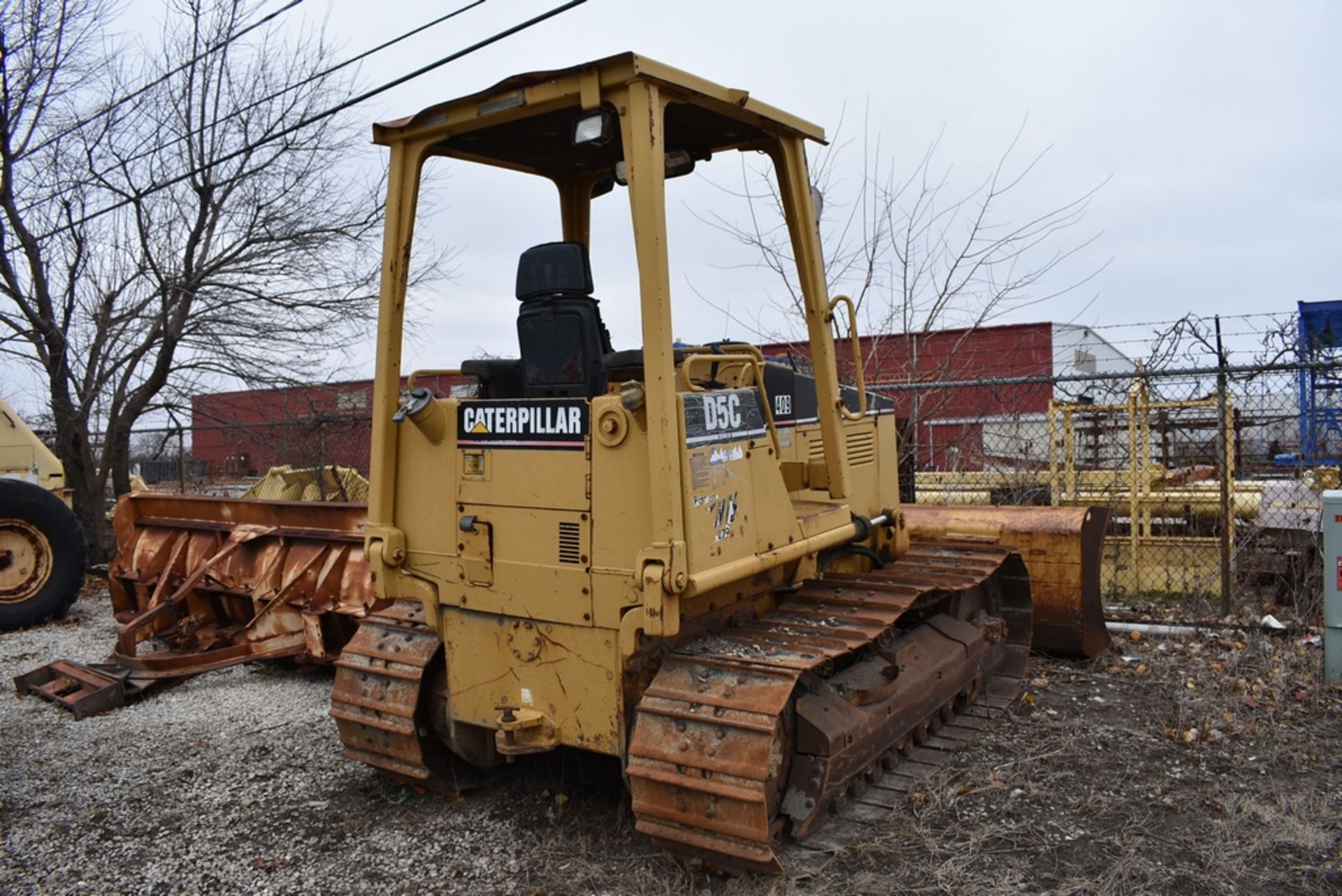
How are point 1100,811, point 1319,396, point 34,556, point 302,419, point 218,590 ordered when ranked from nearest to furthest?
point 1100,811
point 218,590
point 34,556
point 302,419
point 1319,396

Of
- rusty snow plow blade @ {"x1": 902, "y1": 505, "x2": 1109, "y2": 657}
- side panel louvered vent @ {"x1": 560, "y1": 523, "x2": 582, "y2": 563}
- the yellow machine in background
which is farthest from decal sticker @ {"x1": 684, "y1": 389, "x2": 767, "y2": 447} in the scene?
the yellow machine in background

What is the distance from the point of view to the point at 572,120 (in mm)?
4547

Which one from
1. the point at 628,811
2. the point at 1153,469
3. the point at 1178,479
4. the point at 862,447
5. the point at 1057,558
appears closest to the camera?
the point at 628,811

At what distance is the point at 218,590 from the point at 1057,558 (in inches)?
231

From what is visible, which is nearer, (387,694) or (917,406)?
(387,694)

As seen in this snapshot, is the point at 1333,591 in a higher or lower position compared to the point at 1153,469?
lower

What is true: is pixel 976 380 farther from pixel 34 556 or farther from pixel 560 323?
pixel 34 556

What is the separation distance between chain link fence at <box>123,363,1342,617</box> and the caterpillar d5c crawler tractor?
10.8ft

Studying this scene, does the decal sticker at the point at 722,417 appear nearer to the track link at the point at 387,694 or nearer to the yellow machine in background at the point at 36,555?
the track link at the point at 387,694

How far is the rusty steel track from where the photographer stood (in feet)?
11.9

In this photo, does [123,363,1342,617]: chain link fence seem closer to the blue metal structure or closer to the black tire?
the blue metal structure

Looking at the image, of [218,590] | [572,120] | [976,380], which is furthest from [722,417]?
[976,380]

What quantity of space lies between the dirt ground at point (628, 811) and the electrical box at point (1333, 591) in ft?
0.40

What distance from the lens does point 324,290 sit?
491 inches
